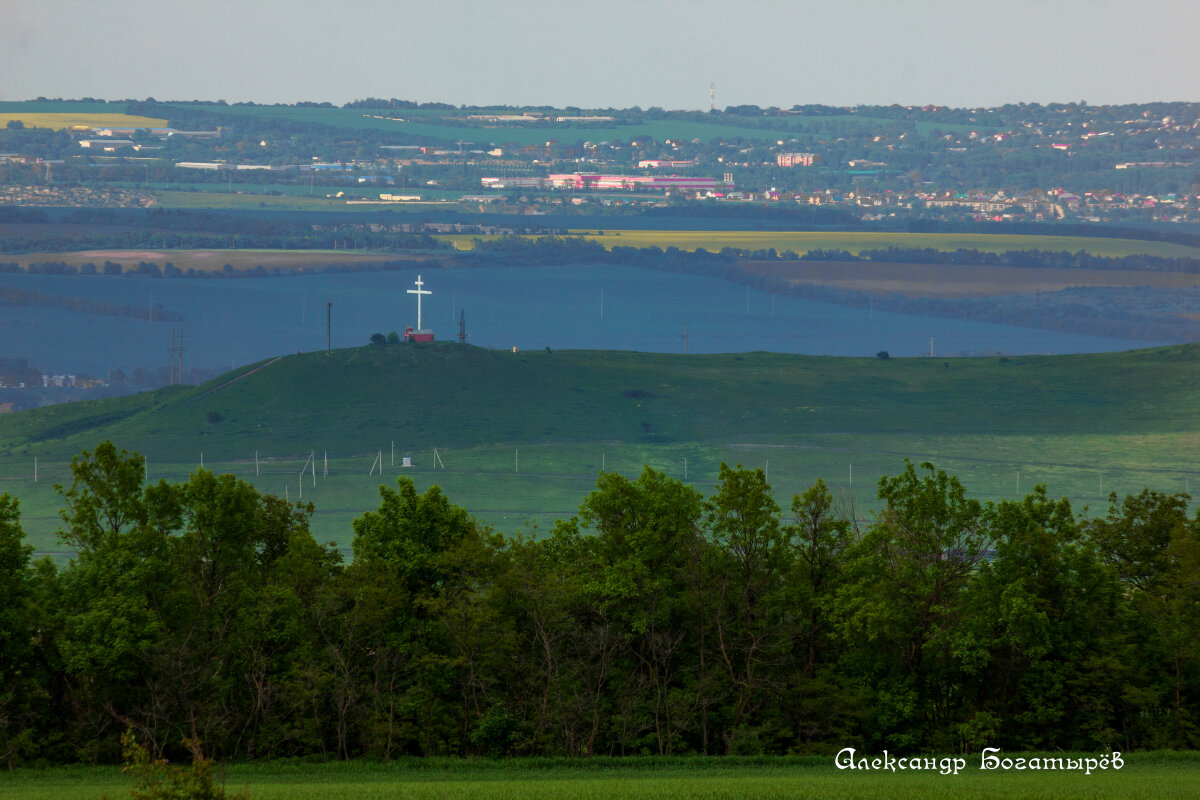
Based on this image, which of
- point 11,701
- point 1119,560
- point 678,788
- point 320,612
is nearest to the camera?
point 678,788

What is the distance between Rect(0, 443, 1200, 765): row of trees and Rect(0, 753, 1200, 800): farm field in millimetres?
2972

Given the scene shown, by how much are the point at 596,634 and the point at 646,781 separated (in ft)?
42.2

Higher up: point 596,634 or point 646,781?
point 596,634

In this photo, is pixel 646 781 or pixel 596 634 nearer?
pixel 646 781

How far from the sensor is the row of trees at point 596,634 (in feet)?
198

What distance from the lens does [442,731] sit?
6112cm

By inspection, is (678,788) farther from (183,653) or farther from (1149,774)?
(183,653)

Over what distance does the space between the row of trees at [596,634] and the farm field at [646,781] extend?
2972 millimetres

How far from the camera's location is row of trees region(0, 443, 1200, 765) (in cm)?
6028

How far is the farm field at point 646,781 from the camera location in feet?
157

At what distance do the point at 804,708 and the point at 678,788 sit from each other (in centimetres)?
1342

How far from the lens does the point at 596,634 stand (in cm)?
6412

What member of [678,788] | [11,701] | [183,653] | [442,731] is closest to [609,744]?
[442,731]

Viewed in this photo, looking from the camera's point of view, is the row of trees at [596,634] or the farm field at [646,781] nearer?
the farm field at [646,781]
